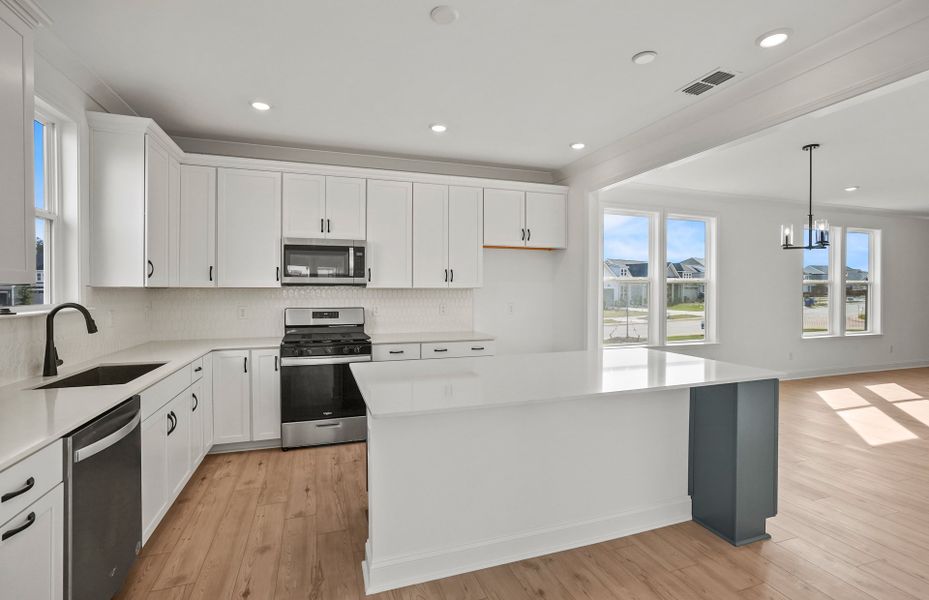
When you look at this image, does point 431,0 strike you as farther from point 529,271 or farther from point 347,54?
Result: point 529,271

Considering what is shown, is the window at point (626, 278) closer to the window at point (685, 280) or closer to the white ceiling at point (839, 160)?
the window at point (685, 280)

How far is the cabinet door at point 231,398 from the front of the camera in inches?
143

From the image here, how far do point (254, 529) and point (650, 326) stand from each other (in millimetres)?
5022

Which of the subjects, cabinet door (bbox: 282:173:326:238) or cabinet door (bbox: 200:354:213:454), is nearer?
cabinet door (bbox: 200:354:213:454)

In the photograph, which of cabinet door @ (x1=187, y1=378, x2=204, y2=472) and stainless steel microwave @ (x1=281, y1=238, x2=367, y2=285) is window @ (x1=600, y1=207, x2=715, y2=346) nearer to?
stainless steel microwave @ (x1=281, y1=238, x2=367, y2=285)

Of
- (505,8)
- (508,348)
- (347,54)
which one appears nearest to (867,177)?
(508,348)

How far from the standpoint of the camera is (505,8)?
2180mm

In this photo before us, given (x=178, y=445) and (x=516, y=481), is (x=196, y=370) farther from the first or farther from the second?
(x=516, y=481)

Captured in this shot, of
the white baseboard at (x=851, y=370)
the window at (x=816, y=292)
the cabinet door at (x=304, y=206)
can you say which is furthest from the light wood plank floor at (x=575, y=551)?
the window at (x=816, y=292)

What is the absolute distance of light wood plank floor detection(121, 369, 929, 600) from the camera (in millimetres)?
2025

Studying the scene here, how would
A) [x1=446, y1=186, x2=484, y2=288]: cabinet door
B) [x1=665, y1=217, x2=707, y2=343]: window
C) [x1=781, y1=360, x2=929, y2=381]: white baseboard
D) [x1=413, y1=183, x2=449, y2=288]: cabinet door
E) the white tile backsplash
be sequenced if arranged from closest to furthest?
the white tile backsplash → [x1=413, y1=183, x2=449, y2=288]: cabinet door → [x1=446, y1=186, x2=484, y2=288]: cabinet door → [x1=665, y1=217, x2=707, y2=343]: window → [x1=781, y1=360, x2=929, y2=381]: white baseboard

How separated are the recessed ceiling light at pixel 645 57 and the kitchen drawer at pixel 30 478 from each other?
3.14m

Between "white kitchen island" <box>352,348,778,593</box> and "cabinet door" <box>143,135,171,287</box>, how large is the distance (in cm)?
182

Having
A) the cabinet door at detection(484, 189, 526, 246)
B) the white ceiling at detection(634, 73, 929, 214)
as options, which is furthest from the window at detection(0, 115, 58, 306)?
the white ceiling at detection(634, 73, 929, 214)
